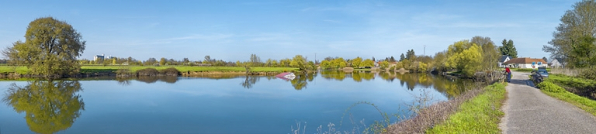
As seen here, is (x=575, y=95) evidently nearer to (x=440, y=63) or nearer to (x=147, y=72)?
(x=147, y=72)

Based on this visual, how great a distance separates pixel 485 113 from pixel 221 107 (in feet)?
29.1

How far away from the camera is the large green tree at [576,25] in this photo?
23.7 meters

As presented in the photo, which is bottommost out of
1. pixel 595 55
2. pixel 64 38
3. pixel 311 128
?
pixel 311 128

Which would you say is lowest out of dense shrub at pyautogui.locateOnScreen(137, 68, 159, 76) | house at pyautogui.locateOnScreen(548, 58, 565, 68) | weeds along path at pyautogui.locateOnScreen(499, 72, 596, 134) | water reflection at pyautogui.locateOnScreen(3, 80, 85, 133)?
water reflection at pyautogui.locateOnScreen(3, 80, 85, 133)

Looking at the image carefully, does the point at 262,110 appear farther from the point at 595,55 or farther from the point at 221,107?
the point at 595,55

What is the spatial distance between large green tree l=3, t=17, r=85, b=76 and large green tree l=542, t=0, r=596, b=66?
41.3 meters

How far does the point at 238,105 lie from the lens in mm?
13305

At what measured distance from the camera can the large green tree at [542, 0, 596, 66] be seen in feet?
77.8

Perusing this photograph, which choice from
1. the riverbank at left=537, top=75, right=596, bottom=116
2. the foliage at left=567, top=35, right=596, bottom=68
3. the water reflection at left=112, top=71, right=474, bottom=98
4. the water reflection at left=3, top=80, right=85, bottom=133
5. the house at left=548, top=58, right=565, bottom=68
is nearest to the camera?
the riverbank at left=537, top=75, right=596, bottom=116

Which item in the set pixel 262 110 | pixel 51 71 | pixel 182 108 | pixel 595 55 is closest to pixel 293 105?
pixel 262 110

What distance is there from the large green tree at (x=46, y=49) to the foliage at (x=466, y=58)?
3888 centimetres

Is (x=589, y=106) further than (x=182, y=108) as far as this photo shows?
No

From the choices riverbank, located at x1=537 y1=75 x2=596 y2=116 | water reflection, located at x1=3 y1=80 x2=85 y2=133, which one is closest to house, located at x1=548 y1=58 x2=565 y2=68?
riverbank, located at x1=537 y1=75 x2=596 y2=116

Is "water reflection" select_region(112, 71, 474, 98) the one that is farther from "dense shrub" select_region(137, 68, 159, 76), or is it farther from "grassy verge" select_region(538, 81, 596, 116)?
"dense shrub" select_region(137, 68, 159, 76)
